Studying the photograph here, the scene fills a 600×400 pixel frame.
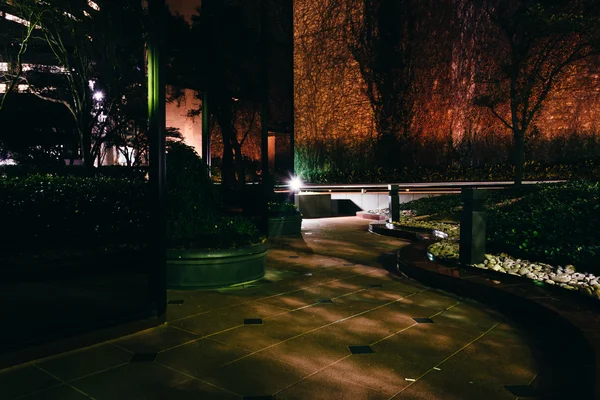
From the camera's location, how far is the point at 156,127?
14.4 ft

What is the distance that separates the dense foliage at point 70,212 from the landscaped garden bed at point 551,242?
225 inches

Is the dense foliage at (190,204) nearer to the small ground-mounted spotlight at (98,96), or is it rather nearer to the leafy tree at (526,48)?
the leafy tree at (526,48)

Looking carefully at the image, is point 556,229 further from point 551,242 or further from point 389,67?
point 389,67

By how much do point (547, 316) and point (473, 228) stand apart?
221 cm

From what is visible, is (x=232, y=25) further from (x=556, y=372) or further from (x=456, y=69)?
(x=556, y=372)

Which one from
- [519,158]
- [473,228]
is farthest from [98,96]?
[473,228]

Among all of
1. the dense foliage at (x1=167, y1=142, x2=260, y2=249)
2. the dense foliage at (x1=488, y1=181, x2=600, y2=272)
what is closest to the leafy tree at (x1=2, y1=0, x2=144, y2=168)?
the dense foliage at (x1=167, y1=142, x2=260, y2=249)

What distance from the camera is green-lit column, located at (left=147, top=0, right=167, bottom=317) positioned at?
4383 mm

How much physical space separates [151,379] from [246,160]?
25.9 metres

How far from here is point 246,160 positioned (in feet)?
94.4

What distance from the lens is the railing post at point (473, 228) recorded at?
6.57 meters

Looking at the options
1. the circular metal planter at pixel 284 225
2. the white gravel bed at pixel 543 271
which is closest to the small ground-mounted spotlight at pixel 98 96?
the circular metal planter at pixel 284 225

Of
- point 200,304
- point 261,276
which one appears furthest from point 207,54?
point 200,304

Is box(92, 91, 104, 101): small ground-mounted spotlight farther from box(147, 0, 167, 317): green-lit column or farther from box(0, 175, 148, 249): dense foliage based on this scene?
box(147, 0, 167, 317): green-lit column
